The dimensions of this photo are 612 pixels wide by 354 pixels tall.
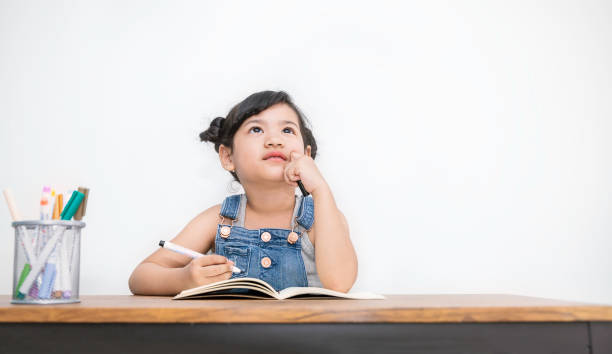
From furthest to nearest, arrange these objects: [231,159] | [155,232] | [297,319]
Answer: [155,232] < [231,159] < [297,319]

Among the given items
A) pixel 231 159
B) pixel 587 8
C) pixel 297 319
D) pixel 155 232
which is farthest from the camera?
pixel 587 8

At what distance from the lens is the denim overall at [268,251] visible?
100 cm

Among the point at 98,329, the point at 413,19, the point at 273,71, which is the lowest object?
the point at 98,329

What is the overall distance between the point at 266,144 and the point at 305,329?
57cm

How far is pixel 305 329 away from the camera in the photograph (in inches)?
21.2

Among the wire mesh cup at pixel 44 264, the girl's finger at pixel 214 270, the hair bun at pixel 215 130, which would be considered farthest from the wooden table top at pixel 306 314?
the hair bun at pixel 215 130

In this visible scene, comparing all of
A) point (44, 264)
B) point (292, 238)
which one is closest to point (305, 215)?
point (292, 238)

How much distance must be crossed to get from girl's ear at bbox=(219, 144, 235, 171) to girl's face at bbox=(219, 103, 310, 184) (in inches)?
1.0

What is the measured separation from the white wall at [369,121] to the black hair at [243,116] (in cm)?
19

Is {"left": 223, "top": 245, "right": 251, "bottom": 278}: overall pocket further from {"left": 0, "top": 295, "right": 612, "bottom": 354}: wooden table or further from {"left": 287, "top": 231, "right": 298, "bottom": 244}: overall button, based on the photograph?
{"left": 0, "top": 295, "right": 612, "bottom": 354}: wooden table

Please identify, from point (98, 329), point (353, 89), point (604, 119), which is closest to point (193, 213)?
point (353, 89)

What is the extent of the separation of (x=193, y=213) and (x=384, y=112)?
59 centimetres

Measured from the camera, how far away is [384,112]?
136cm

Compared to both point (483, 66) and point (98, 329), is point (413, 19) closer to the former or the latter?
point (483, 66)
